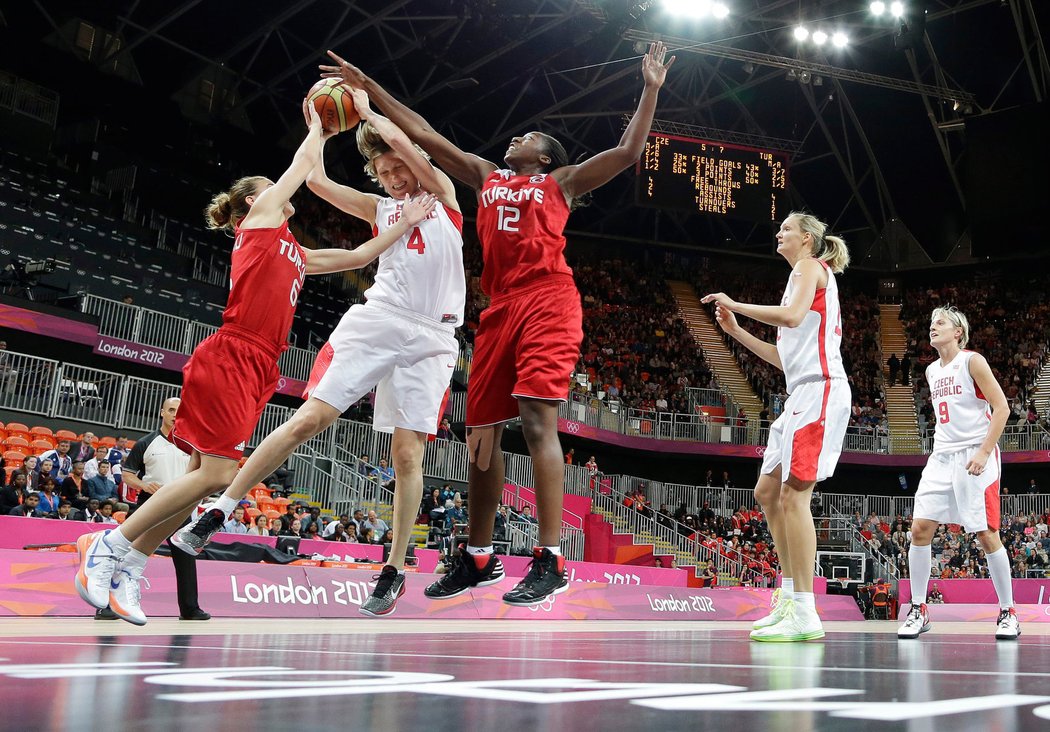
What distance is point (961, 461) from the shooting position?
269 inches

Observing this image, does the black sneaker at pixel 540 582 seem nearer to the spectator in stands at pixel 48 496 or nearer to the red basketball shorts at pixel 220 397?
the red basketball shorts at pixel 220 397

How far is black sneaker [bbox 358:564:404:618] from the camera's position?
450 centimetres

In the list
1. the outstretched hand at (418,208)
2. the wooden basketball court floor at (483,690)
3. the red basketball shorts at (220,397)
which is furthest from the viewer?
the outstretched hand at (418,208)

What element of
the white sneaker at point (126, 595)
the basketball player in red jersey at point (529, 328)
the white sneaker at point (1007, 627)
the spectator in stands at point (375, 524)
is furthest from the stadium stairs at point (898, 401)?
the white sneaker at point (126, 595)

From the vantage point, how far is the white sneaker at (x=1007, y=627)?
6.03 meters

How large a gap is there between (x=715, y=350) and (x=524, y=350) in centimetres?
2806

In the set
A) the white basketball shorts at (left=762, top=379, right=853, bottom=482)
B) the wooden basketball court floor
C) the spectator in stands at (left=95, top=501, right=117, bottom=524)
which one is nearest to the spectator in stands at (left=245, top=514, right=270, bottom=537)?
the spectator in stands at (left=95, top=501, right=117, bottom=524)

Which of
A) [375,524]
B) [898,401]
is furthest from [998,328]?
[375,524]

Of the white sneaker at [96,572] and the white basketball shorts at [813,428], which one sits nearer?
the white sneaker at [96,572]

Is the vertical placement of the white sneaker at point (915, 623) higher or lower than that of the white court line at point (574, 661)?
lower

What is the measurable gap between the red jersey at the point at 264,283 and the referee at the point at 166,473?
1316mm

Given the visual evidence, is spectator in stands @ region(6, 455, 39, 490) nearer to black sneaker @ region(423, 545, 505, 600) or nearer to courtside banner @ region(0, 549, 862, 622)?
courtside banner @ region(0, 549, 862, 622)

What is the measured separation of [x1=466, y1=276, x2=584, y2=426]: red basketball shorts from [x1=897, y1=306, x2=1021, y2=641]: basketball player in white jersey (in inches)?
148

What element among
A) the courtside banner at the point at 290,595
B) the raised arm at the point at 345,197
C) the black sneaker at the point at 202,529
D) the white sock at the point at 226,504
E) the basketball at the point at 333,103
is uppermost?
the basketball at the point at 333,103
